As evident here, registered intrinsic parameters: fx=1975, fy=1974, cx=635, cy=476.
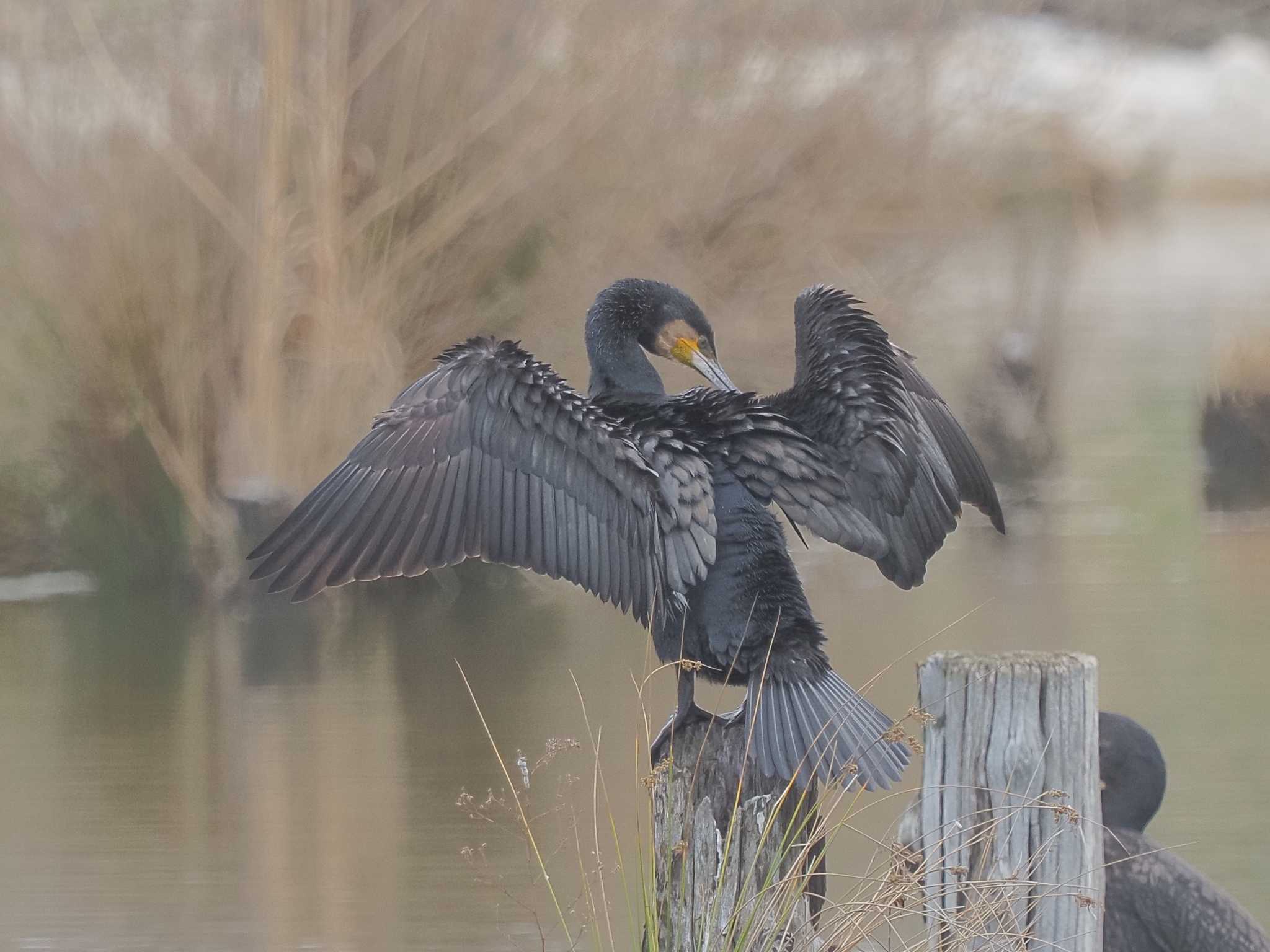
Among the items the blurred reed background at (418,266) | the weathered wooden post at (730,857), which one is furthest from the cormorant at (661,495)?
the blurred reed background at (418,266)

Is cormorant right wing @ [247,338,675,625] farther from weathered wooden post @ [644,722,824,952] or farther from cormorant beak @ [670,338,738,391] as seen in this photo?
cormorant beak @ [670,338,738,391]

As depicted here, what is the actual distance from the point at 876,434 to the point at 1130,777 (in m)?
0.77

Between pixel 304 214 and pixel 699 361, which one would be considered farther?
pixel 304 214

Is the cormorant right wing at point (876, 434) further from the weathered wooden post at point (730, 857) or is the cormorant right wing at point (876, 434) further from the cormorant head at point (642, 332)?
the weathered wooden post at point (730, 857)

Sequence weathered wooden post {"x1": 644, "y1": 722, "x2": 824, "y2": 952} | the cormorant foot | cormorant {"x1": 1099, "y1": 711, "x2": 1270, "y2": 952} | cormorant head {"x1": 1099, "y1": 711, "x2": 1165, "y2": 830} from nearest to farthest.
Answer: weathered wooden post {"x1": 644, "y1": 722, "x2": 824, "y2": 952}
the cormorant foot
cormorant {"x1": 1099, "y1": 711, "x2": 1270, "y2": 952}
cormorant head {"x1": 1099, "y1": 711, "x2": 1165, "y2": 830}

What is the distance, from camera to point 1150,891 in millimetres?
3119

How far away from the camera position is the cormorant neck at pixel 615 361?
11.1 ft

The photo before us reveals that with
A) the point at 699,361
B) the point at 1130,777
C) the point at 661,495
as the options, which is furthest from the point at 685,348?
the point at 1130,777

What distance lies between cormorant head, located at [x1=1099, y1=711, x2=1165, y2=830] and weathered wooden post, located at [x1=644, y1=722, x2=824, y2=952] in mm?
795

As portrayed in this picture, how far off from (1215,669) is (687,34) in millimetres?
3689

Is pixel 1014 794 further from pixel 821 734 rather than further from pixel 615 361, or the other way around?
Answer: pixel 615 361

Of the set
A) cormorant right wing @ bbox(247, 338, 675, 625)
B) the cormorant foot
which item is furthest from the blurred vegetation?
the cormorant foot

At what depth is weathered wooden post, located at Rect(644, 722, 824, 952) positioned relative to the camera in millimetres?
2469

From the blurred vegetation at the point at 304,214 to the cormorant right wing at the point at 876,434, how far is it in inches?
185
